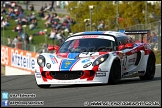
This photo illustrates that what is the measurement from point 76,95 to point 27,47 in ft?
81.3

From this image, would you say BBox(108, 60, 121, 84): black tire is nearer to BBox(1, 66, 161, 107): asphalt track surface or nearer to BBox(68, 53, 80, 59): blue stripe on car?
BBox(1, 66, 161, 107): asphalt track surface

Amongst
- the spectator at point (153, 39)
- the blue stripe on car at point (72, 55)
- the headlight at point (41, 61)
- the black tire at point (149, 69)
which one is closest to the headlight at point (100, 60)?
the blue stripe on car at point (72, 55)

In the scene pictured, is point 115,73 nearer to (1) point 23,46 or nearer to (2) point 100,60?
(2) point 100,60

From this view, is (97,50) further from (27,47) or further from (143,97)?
(27,47)

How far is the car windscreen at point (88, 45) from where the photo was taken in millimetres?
13320

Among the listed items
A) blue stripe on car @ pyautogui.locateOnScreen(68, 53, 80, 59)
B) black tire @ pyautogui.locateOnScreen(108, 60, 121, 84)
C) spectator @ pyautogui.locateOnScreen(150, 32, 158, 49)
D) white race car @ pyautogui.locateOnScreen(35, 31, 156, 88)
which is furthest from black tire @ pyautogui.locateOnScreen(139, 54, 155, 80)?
spectator @ pyautogui.locateOnScreen(150, 32, 158, 49)

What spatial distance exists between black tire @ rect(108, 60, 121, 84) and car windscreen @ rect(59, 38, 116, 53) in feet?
2.02

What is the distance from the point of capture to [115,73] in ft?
41.9

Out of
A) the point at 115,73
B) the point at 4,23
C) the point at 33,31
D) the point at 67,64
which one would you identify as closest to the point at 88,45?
the point at 115,73

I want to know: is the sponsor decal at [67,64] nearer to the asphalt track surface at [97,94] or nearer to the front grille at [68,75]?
the front grille at [68,75]

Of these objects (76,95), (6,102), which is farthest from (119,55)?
(6,102)

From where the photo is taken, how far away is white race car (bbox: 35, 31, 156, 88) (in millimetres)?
12344

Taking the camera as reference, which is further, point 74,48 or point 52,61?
point 74,48

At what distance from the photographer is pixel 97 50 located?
1330 cm
